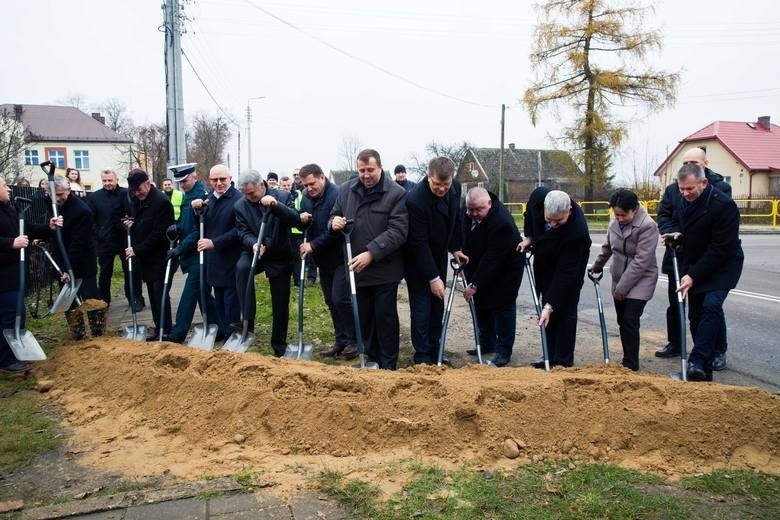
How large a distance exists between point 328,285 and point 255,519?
3.61 metres

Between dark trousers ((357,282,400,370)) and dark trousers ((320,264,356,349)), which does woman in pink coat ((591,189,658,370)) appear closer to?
dark trousers ((357,282,400,370))

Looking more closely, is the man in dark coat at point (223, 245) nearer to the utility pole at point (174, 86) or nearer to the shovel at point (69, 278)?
the shovel at point (69, 278)

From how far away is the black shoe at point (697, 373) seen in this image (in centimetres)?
519

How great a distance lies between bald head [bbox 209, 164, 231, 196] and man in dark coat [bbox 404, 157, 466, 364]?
2.26 m

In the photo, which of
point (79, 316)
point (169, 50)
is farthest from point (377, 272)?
point (169, 50)

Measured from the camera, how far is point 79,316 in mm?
6270

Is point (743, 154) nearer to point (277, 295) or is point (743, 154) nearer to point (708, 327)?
point (708, 327)


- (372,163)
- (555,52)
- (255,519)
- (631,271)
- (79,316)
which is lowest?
(255,519)

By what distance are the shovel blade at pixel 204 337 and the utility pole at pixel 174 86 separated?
7617 mm

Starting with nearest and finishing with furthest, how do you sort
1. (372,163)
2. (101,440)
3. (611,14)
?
(101,440) → (372,163) → (611,14)

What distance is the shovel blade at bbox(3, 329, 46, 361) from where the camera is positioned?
18.6ft

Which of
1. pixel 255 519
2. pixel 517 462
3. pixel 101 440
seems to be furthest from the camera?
pixel 101 440

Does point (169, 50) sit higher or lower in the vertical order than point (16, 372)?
higher

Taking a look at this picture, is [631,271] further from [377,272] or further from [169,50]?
[169,50]
